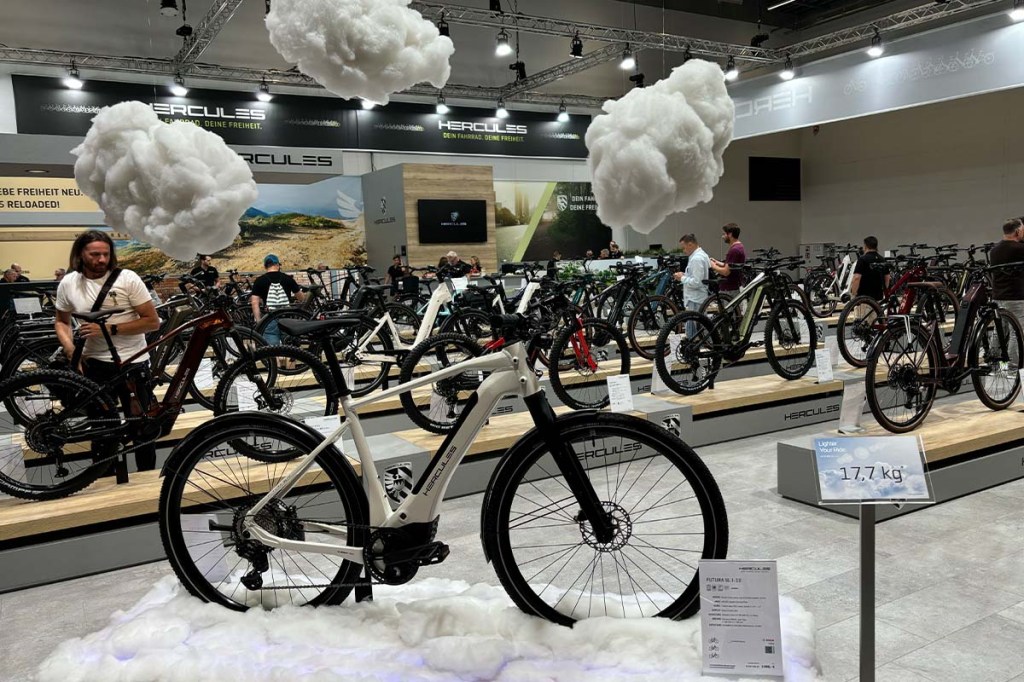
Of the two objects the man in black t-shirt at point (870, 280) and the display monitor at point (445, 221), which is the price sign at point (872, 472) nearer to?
the man in black t-shirt at point (870, 280)

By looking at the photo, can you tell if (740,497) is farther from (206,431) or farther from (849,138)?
(849,138)

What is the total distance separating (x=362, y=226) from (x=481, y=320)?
32.8ft

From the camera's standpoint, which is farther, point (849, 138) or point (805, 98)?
point (849, 138)

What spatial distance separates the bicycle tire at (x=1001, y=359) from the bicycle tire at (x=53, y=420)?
497cm

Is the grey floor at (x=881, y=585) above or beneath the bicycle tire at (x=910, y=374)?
beneath

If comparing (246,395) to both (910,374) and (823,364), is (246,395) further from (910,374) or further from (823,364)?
(823,364)

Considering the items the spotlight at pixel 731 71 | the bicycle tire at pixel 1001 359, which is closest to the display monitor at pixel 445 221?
the spotlight at pixel 731 71

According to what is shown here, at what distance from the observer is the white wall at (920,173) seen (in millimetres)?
15195

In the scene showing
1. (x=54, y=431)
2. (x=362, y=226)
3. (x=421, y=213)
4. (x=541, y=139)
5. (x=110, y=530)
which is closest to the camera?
(x=110, y=530)

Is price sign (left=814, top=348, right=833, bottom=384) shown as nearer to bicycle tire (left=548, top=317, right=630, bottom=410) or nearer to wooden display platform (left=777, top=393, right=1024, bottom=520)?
wooden display platform (left=777, top=393, right=1024, bottom=520)

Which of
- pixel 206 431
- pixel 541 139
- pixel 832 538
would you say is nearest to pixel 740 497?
pixel 832 538

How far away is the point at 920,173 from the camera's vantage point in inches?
659

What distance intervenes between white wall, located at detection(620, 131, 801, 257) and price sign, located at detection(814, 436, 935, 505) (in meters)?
16.4

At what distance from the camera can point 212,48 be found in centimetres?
1333
